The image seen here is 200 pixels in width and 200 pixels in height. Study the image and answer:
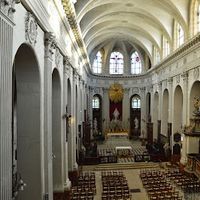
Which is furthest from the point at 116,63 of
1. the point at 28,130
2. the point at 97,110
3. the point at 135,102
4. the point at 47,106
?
the point at 28,130

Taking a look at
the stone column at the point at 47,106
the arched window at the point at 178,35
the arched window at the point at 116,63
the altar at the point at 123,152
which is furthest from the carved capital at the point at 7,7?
the arched window at the point at 116,63

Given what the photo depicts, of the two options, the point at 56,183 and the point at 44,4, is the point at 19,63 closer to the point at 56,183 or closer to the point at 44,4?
the point at 44,4

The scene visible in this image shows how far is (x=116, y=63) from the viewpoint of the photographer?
35.6 m

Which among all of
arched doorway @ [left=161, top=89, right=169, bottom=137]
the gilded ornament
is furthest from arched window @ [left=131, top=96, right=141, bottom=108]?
arched doorway @ [left=161, top=89, right=169, bottom=137]

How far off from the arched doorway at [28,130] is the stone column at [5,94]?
2.67 meters

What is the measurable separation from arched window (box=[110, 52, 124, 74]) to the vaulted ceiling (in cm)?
560

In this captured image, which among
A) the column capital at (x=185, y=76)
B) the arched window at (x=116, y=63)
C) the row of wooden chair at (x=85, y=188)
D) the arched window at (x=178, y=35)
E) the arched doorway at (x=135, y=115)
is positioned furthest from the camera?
the arched window at (x=116, y=63)

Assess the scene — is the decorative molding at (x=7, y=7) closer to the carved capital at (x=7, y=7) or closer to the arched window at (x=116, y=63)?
the carved capital at (x=7, y=7)

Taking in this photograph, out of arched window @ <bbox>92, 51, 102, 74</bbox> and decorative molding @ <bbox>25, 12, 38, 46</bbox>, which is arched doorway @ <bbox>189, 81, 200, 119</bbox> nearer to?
decorative molding @ <bbox>25, 12, 38, 46</bbox>

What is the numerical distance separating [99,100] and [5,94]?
3053 centimetres

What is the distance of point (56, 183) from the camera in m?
12.1

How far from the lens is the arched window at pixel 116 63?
117 feet

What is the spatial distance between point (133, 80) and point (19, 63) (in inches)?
1096

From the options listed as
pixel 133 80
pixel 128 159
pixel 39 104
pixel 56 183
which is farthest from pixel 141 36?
pixel 39 104
